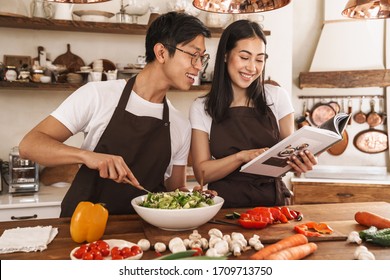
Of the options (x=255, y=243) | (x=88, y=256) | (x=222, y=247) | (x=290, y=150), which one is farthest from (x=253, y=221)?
(x=88, y=256)

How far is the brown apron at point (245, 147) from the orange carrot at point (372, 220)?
60cm

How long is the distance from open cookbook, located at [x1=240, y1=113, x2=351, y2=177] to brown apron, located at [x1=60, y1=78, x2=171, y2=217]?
1.54 ft

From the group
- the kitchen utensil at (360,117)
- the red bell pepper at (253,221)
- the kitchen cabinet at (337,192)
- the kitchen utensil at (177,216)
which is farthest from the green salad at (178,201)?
the kitchen utensil at (360,117)

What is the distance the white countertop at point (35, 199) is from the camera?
3.01 meters

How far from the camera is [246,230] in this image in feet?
5.40

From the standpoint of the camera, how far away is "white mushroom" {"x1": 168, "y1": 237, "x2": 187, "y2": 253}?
1.35 m

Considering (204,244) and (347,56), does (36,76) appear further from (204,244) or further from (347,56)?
(347,56)

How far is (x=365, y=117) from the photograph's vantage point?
173 inches

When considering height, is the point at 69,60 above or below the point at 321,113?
above

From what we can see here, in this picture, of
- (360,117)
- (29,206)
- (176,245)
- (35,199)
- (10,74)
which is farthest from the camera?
(360,117)

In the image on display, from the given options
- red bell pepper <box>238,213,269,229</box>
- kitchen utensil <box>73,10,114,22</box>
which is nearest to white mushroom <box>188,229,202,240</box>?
red bell pepper <box>238,213,269,229</box>

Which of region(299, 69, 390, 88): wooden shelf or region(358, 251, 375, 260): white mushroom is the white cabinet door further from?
region(299, 69, 390, 88): wooden shelf

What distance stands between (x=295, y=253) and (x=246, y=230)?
13.9 inches

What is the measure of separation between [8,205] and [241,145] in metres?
1.79
